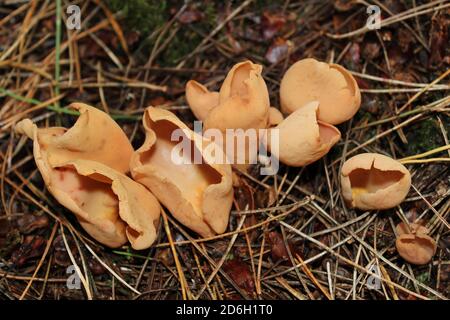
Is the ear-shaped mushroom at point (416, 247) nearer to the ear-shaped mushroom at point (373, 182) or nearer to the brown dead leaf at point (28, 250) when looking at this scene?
the ear-shaped mushroom at point (373, 182)

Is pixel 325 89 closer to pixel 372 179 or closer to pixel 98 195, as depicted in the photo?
pixel 372 179

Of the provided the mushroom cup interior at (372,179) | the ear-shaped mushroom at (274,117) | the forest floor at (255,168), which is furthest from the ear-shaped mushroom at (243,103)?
the mushroom cup interior at (372,179)

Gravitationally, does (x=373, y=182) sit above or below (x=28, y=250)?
above

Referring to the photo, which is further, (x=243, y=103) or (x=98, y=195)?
(x=98, y=195)

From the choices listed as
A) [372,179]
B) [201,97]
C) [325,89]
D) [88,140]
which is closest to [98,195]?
[88,140]

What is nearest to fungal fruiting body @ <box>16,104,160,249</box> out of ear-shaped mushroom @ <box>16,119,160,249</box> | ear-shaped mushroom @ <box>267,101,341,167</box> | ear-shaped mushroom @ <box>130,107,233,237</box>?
ear-shaped mushroom @ <box>16,119,160,249</box>

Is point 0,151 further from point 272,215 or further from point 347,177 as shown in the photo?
point 347,177

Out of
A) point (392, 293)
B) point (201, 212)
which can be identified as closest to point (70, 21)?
point (201, 212)
